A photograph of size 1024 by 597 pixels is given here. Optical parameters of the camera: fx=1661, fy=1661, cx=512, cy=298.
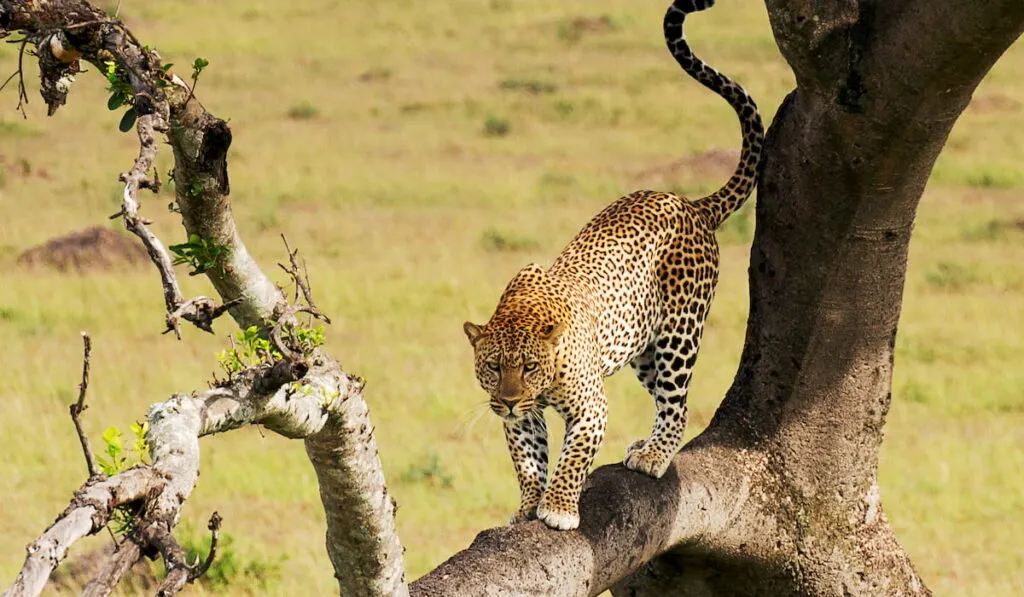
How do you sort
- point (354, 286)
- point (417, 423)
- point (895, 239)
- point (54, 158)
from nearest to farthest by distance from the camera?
point (895, 239), point (417, 423), point (354, 286), point (54, 158)

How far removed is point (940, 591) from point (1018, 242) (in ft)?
34.2

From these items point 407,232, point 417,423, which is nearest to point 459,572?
point 417,423

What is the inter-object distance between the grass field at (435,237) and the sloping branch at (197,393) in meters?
2.12

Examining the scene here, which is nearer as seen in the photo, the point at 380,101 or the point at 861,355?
the point at 861,355

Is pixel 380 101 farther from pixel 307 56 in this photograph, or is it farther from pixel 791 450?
pixel 791 450

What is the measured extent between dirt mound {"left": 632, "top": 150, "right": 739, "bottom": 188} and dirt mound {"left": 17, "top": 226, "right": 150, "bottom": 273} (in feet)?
25.7

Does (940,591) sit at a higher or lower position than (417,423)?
lower

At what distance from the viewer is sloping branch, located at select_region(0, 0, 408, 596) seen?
3717mm

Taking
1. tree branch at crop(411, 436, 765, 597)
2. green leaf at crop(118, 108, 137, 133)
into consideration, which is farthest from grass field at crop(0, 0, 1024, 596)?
green leaf at crop(118, 108, 137, 133)

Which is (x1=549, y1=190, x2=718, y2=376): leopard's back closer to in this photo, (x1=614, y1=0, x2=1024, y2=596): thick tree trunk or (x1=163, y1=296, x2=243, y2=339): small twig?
(x1=614, y1=0, x2=1024, y2=596): thick tree trunk

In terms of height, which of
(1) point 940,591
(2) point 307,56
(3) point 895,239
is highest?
(2) point 307,56

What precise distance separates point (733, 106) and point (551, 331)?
1.48 meters

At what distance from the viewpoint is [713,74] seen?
7.99m

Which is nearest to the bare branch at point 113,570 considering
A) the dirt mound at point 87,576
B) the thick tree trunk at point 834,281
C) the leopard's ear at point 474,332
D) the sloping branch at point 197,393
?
the sloping branch at point 197,393
